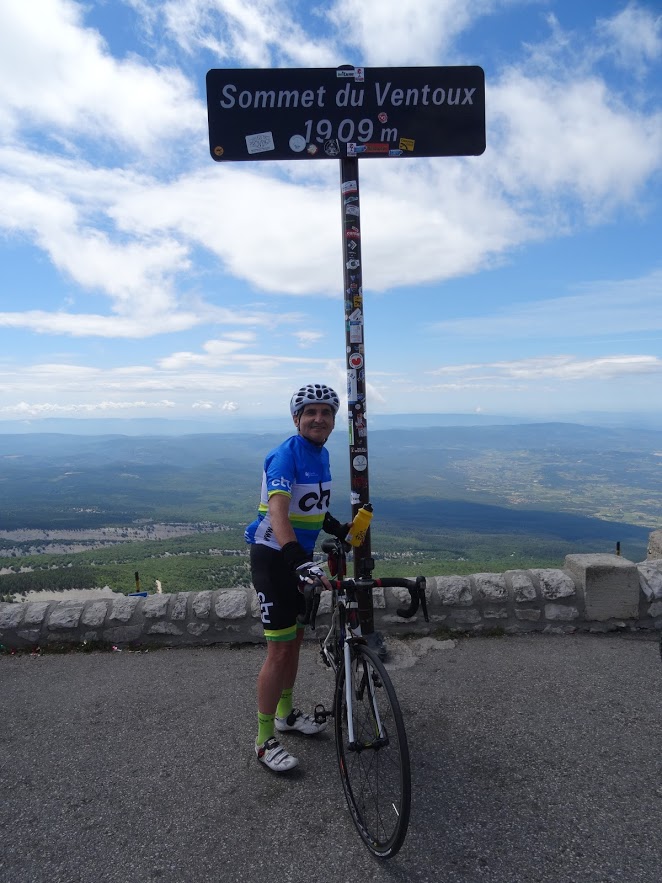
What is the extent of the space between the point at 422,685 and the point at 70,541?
250 feet

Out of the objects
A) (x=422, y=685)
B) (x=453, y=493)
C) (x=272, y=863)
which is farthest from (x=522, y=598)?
(x=453, y=493)

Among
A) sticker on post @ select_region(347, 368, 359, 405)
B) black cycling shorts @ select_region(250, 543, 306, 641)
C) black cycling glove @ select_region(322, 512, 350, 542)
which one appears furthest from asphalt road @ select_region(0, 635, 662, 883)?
sticker on post @ select_region(347, 368, 359, 405)

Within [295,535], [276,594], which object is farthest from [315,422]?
[276,594]

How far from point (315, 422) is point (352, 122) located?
273 centimetres

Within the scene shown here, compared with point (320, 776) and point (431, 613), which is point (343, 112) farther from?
point (320, 776)

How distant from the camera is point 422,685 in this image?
4.01 meters

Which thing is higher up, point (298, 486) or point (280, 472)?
point (280, 472)

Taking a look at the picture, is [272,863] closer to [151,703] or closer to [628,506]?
[151,703]

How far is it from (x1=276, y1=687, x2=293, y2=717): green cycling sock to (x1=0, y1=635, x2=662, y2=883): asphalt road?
0.57 feet

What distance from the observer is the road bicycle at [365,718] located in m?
2.46

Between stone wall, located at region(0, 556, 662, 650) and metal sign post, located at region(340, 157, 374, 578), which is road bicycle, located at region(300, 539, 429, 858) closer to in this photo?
metal sign post, located at region(340, 157, 374, 578)

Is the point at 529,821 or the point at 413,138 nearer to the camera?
the point at 529,821

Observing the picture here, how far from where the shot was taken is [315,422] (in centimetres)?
309

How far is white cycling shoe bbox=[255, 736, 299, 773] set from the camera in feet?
9.80
